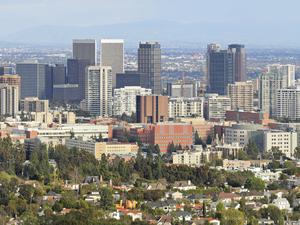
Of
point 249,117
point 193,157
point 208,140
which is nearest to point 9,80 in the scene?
point 249,117

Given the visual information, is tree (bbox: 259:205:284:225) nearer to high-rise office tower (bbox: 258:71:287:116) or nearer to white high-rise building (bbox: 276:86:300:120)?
white high-rise building (bbox: 276:86:300:120)

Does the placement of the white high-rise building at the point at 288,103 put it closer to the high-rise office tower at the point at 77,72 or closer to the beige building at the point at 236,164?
the high-rise office tower at the point at 77,72

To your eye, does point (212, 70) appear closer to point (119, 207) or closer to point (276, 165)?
Answer: point (276, 165)

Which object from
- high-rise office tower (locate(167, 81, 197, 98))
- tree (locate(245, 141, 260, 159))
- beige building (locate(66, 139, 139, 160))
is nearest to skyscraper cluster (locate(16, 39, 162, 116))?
high-rise office tower (locate(167, 81, 197, 98))

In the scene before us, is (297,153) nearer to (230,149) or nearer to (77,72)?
(230,149)

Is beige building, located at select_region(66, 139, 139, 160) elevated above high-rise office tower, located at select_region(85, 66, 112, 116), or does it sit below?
below

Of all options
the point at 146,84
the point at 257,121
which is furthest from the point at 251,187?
the point at 146,84

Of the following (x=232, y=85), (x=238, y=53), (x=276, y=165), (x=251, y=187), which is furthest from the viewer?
(x=238, y=53)
